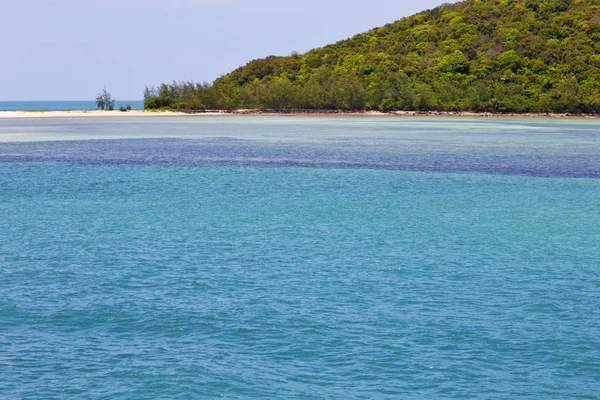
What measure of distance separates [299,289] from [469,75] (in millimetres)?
156006

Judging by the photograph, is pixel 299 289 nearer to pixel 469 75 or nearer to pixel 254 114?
pixel 469 75

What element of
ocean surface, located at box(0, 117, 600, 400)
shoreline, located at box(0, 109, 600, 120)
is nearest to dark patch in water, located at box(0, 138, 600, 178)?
ocean surface, located at box(0, 117, 600, 400)

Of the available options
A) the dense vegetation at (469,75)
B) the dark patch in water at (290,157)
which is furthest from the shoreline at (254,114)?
the dark patch in water at (290,157)

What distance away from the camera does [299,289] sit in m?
19.6

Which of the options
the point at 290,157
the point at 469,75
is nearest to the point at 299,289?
the point at 290,157

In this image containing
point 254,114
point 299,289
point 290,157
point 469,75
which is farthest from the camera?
point 254,114

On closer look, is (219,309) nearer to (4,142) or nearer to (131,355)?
(131,355)

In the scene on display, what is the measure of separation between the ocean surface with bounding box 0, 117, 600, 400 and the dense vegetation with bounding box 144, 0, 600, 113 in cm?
11737

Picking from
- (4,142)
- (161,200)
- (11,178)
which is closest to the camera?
(161,200)

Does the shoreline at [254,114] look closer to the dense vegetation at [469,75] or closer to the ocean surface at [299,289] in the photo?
the dense vegetation at [469,75]

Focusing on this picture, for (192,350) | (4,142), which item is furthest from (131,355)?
(4,142)

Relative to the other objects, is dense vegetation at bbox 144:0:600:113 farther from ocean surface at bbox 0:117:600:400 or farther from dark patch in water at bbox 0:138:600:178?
ocean surface at bbox 0:117:600:400

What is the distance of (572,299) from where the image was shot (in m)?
18.9

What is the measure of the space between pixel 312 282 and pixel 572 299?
22.2ft
